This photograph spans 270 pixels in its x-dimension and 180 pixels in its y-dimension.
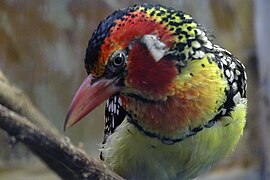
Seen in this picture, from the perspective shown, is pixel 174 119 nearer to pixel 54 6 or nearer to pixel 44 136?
pixel 44 136

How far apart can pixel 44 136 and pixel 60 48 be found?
3.88ft

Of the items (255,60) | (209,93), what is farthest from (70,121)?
(255,60)

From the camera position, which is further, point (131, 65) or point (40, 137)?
point (131, 65)

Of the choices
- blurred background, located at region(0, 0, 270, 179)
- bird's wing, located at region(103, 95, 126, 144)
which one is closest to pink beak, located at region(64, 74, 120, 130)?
bird's wing, located at region(103, 95, 126, 144)

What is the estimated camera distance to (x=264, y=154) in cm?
222

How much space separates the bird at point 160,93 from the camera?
1037 millimetres

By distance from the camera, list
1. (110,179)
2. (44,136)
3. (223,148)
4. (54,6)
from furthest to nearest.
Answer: (54,6) < (223,148) < (110,179) < (44,136)

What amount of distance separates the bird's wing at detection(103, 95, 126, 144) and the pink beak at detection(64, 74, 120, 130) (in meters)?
0.15

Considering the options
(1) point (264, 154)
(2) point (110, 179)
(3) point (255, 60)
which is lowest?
(2) point (110, 179)

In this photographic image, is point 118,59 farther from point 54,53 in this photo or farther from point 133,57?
point 54,53

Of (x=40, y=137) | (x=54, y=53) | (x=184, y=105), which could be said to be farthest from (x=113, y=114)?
(x=54, y=53)

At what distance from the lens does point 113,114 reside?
1.27 m

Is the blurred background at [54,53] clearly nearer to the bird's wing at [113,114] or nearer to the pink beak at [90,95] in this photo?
the bird's wing at [113,114]

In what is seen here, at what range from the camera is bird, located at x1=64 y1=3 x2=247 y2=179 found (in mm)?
1037
